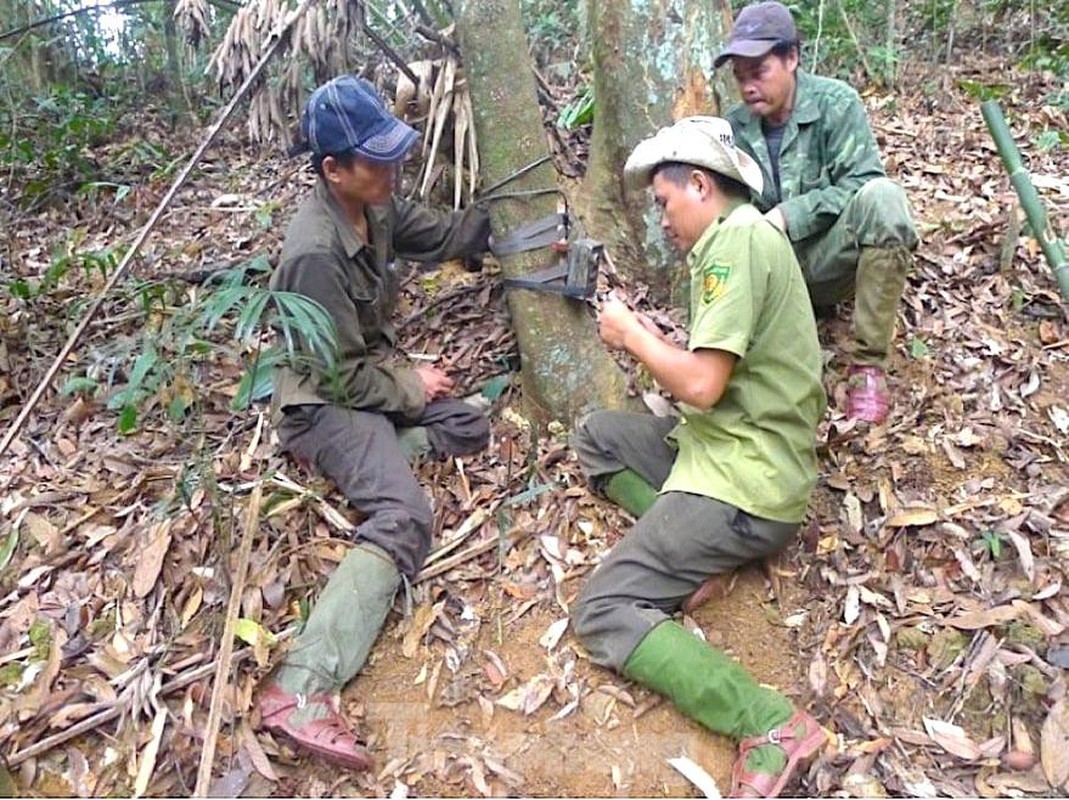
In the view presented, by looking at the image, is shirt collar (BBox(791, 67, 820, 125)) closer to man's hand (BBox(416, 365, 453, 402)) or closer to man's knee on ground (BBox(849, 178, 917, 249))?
man's knee on ground (BBox(849, 178, 917, 249))

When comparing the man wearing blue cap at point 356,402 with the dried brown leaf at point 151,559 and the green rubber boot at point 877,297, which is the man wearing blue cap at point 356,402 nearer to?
the dried brown leaf at point 151,559

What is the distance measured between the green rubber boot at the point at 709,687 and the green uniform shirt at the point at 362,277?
4.73ft

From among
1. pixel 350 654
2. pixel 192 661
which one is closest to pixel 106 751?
pixel 192 661

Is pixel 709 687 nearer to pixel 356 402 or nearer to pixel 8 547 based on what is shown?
pixel 356 402

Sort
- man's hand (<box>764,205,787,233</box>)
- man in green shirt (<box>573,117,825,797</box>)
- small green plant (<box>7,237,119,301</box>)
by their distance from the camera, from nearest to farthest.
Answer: man in green shirt (<box>573,117,825,797</box>) → man's hand (<box>764,205,787,233</box>) → small green plant (<box>7,237,119,301</box>)

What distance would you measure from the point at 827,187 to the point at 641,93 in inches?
39.5

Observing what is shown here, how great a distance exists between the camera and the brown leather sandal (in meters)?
2.77

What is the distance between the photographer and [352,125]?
10.9 ft

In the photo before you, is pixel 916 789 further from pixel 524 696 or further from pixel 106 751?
pixel 106 751

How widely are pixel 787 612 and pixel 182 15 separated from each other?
402 centimetres

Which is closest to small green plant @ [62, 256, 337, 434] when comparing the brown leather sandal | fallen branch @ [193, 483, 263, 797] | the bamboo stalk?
fallen branch @ [193, 483, 263, 797]

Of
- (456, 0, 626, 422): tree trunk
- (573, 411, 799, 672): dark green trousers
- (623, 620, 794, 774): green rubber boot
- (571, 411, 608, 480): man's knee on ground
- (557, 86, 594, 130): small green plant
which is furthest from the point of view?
(557, 86, 594, 130): small green plant

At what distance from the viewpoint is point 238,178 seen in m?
6.18

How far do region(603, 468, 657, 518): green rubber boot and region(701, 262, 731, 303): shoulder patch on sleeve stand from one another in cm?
82
